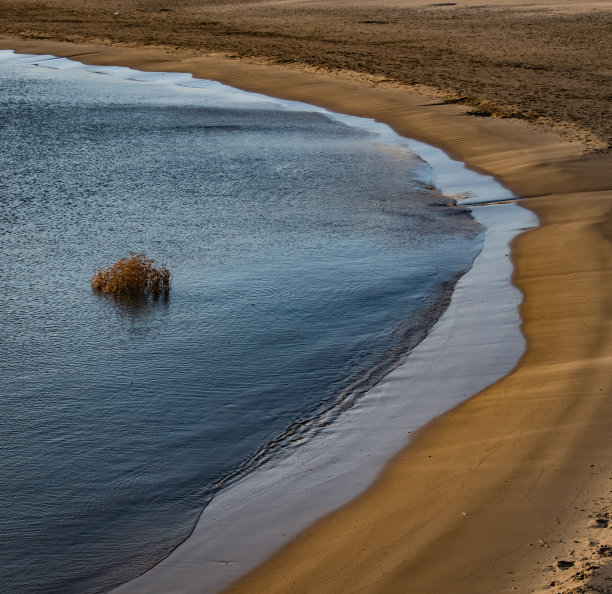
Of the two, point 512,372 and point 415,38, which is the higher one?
point 415,38

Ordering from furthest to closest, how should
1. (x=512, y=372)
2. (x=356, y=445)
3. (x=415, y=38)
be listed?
(x=415, y=38), (x=512, y=372), (x=356, y=445)

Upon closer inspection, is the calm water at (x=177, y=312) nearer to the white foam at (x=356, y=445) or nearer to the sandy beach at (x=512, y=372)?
the white foam at (x=356, y=445)

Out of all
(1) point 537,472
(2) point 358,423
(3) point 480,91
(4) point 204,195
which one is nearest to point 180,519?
(2) point 358,423

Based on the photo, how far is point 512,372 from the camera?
9.76 metres

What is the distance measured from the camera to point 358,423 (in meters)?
8.91

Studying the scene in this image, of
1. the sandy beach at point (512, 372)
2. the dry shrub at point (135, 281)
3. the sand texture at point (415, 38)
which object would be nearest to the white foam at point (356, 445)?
the sandy beach at point (512, 372)

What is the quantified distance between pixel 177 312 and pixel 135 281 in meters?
0.95

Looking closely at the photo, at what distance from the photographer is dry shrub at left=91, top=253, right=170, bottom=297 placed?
1232 centimetres

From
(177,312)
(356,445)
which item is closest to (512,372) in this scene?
(356,445)

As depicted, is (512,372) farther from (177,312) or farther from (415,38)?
(415,38)

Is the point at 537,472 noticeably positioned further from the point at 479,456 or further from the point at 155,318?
the point at 155,318

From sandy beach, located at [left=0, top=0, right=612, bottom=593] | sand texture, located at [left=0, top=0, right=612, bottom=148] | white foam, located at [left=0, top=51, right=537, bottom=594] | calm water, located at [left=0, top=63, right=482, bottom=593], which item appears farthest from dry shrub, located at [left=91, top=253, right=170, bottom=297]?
sand texture, located at [left=0, top=0, right=612, bottom=148]

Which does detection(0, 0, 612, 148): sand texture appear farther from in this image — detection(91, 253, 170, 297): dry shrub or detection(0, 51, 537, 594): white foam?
detection(91, 253, 170, 297): dry shrub

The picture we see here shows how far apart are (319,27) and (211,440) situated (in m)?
34.0
